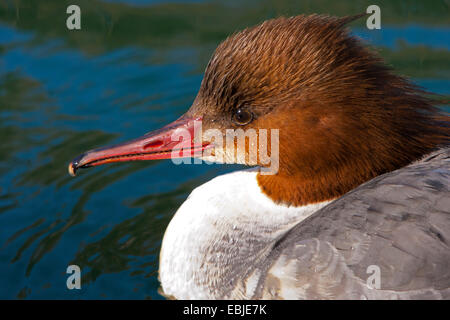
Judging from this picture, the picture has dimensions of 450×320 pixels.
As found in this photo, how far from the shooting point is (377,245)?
299 centimetres

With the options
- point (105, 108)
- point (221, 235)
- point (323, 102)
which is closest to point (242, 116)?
point (323, 102)

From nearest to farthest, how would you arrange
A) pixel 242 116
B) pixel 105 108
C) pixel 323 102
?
pixel 323 102 < pixel 242 116 < pixel 105 108

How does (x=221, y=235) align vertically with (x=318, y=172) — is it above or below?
below

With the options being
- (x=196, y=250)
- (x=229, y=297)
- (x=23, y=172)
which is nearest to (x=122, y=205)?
(x=23, y=172)

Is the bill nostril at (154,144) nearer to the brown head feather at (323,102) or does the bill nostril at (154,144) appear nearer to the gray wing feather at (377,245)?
the brown head feather at (323,102)

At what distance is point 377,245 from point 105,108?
3.13m

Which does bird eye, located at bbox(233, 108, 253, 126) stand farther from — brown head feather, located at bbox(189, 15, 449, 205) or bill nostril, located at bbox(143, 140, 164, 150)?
bill nostril, located at bbox(143, 140, 164, 150)

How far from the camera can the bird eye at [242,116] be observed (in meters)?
3.36

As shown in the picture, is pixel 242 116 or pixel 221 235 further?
pixel 221 235

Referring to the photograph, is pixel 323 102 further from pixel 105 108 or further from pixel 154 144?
pixel 105 108

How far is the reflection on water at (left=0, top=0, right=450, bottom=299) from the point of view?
14.0ft

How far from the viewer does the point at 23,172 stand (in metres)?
4.94

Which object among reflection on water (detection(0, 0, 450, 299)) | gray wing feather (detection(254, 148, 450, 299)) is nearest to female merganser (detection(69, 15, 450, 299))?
gray wing feather (detection(254, 148, 450, 299))

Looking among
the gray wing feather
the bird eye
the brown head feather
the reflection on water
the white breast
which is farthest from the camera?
the reflection on water
